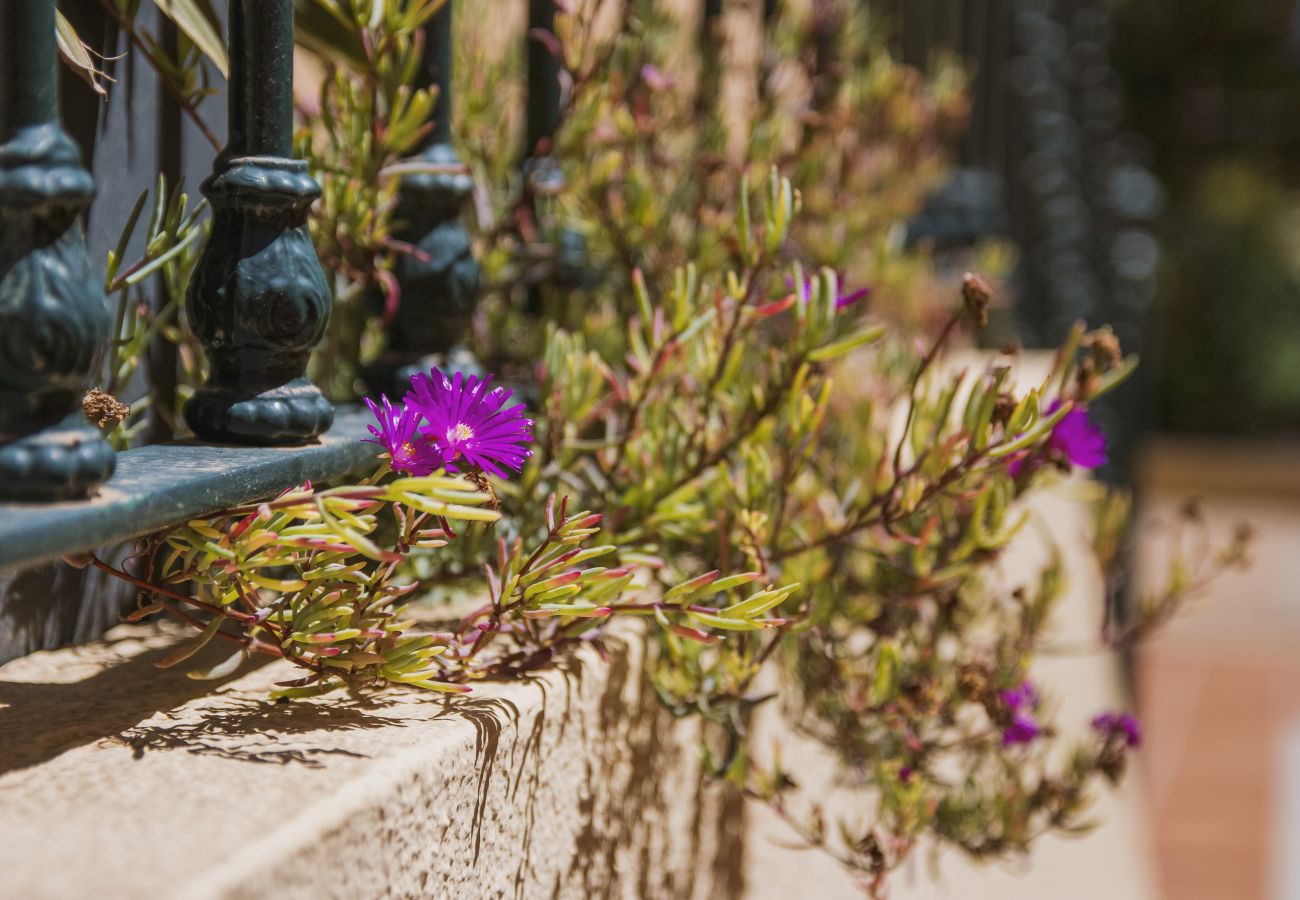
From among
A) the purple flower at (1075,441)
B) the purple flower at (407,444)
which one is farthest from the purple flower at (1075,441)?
the purple flower at (407,444)

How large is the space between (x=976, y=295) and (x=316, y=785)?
437 mm

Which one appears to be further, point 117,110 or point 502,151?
point 502,151

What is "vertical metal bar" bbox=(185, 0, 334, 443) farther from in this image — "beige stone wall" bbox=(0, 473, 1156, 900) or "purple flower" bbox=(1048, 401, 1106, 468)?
"purple flower" bbox=(1048, 401, 1106, 468)

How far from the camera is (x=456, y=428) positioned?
1.90 ft

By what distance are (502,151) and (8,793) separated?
748 mm

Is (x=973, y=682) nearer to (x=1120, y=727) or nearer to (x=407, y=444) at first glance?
(x=1120, y=727)

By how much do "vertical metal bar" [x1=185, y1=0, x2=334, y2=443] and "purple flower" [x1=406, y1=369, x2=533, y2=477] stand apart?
110 mm

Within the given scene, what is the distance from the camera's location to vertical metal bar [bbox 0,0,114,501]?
0.49 meters

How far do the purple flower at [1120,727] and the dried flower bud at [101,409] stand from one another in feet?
2.28

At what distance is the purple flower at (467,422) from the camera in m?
0.57

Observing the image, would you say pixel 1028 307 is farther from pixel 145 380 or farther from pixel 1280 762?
pixel 1280 762

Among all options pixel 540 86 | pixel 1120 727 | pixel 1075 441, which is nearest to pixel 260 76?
pixel 540 86

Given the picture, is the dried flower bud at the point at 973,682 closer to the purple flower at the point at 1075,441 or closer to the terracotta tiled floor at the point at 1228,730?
the purple flower at the point at 1075,441

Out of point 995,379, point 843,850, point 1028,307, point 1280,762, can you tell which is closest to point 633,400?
point 995,379
